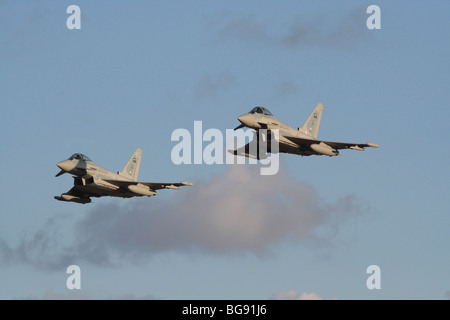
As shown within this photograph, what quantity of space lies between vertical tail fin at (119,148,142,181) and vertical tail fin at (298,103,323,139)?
2217 cm

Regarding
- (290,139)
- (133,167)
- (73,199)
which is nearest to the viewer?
(290,139)

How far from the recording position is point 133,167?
131125 mm

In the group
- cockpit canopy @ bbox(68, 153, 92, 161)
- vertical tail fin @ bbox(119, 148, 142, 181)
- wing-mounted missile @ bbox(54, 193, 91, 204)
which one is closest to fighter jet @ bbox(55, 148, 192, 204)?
cockpit canopy @ bbox(68, 153, 92, 161)

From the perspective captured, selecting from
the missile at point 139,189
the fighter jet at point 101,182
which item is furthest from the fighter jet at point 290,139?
the missile at point 139,189

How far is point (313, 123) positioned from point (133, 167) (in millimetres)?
23905

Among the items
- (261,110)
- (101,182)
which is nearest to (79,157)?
(101,182)

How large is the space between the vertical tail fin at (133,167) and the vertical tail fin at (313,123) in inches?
873

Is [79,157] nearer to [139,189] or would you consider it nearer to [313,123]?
[139,189]
